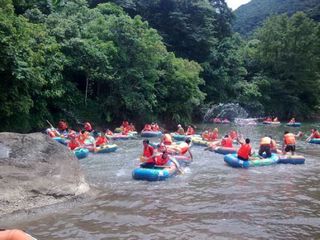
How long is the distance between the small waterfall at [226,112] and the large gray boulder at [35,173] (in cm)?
2705

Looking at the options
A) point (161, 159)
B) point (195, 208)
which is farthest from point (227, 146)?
point (195, 208)

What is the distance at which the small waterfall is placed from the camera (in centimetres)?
3700

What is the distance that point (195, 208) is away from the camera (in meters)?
9.43

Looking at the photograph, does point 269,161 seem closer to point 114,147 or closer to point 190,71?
point 114,147

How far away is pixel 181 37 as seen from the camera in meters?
38.8

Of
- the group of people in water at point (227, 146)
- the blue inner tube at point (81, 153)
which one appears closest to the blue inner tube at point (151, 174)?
the group of people in water at point (227, 146)

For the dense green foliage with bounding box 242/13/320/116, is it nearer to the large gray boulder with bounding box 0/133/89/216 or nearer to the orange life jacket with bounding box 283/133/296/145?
the orange life jacket with bounding box 283/133/296/145

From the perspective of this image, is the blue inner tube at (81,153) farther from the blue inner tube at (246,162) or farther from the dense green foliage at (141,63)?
the blue inner tube at (246,162)

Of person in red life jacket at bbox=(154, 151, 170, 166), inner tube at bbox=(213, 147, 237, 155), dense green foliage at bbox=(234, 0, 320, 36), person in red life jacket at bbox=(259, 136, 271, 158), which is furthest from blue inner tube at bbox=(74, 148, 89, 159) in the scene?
dense green foliage at bbox=(234, 0, 320, 36)

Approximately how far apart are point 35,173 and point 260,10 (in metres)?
82.8

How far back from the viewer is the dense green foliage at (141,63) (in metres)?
18.4

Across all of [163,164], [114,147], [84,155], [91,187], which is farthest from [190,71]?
[91,187]

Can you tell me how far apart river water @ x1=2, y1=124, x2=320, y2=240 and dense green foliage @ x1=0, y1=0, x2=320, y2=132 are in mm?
6884

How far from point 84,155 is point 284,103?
3167cm
